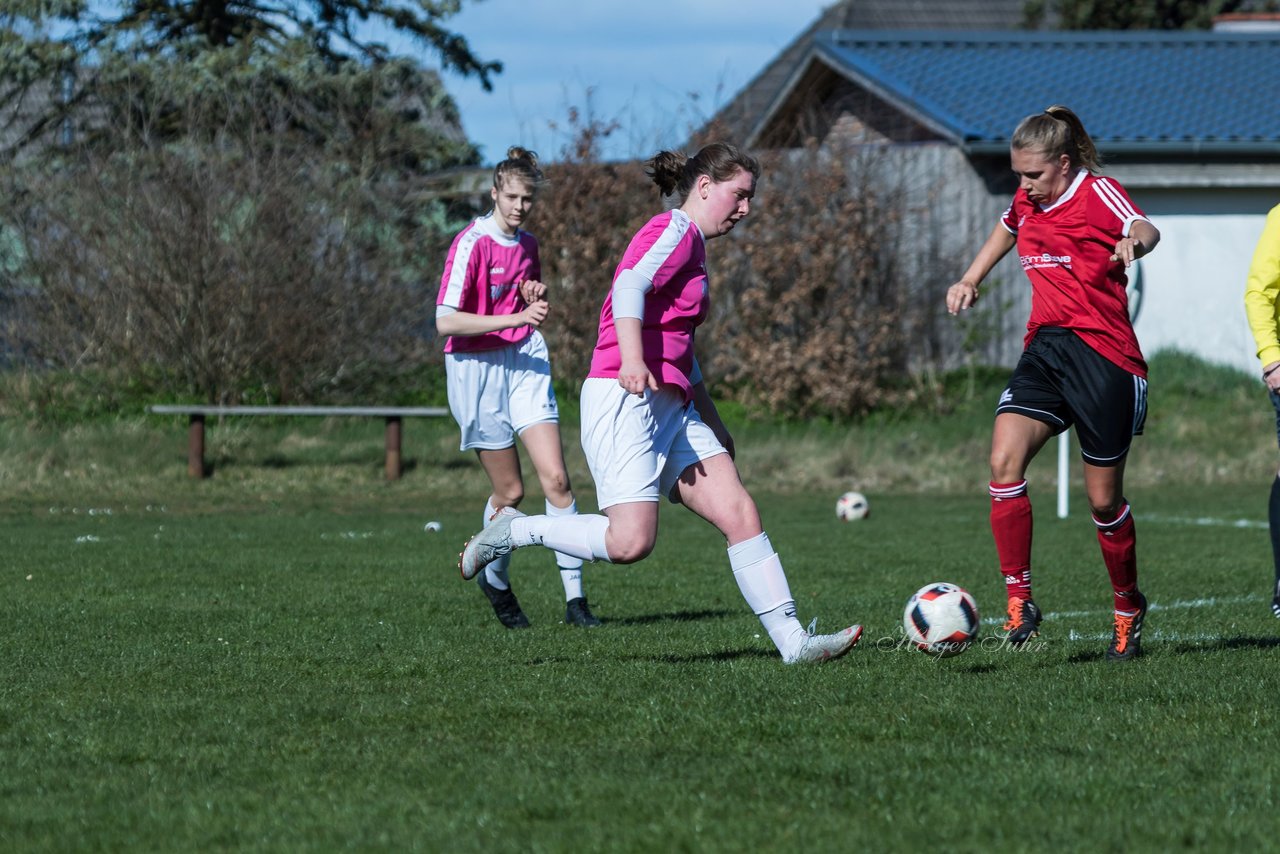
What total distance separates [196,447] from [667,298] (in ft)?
37.3

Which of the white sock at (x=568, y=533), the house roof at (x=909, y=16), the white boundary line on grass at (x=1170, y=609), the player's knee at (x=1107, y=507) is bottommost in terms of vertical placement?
the white boundary line on grass at (x=1170, y=609)

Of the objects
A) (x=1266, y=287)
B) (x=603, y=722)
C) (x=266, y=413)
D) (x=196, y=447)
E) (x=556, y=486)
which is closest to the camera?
(x=603, y=722)

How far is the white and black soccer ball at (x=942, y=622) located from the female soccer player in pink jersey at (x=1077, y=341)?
0.54 m

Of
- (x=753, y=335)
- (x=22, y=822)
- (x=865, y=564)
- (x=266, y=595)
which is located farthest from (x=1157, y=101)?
(x=22, y=822)

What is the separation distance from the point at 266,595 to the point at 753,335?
43.0 feet

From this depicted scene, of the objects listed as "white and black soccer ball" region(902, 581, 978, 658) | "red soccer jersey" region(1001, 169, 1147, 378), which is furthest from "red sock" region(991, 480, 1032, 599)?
"red soccer jersey" region(1001, 169, 1147, 378)

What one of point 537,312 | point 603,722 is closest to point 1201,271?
point 537,312

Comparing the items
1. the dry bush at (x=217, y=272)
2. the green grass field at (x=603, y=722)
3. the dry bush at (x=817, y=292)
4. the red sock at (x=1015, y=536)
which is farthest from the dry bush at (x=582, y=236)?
the red sock at (x=1015, y=536)

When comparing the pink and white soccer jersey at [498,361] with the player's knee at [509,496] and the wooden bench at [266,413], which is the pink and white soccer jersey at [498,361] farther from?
the wooden bench at [266,413]

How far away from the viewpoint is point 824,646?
19.2 ft

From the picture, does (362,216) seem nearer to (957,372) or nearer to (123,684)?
(957,372)

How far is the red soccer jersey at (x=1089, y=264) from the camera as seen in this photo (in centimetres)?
616

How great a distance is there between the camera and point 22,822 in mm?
Answer: 3840

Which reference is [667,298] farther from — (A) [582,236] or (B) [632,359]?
(A) [582,236]
